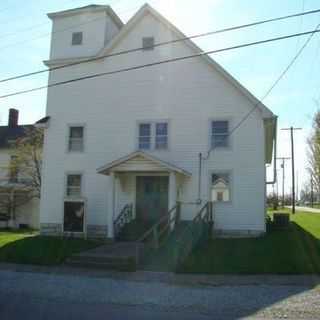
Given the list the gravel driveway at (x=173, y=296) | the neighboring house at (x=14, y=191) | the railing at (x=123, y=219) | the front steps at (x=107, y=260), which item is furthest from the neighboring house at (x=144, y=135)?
the neighboring house at (x=14, y=191)

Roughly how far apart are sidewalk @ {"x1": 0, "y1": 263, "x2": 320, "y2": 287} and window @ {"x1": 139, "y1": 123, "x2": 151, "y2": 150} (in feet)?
25.5

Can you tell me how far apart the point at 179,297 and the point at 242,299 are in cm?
127

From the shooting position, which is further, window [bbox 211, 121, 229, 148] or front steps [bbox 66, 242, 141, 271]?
window [bbox 211, 121, 229, 148]

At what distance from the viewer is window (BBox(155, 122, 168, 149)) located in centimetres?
1822

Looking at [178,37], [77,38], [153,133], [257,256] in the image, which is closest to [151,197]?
[153,133]

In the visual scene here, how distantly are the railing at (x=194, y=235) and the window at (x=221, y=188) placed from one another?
45cm

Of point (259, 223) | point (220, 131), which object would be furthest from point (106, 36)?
point (259, 223)

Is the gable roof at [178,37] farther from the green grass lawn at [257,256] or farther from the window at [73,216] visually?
the window at [73,216]

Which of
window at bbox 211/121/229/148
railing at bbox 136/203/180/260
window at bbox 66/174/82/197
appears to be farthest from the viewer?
window at bbox 66/174/82/197

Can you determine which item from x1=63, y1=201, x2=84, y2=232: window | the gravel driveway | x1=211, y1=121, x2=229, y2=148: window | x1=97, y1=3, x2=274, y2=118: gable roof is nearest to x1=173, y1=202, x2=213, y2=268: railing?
x1=211, y1=121, x2=229, y2=148: window

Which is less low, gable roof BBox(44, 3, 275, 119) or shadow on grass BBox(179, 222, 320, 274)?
gable roof BBox(44, 3, 275, 119)

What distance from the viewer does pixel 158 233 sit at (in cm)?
1480

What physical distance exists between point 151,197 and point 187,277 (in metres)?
7.69

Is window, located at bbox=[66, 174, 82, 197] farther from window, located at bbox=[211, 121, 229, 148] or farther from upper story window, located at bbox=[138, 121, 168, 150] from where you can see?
window, located at bbox=[211, 121, 229, 148]
